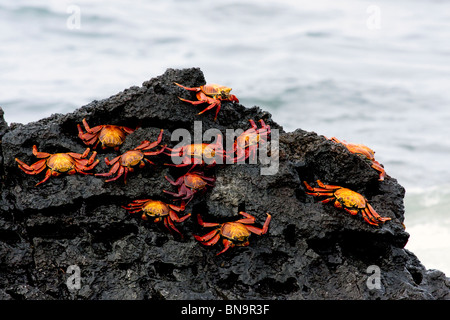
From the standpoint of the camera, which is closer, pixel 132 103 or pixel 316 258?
pixel 316 258

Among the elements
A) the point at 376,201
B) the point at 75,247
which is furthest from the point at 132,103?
the point at 376,201

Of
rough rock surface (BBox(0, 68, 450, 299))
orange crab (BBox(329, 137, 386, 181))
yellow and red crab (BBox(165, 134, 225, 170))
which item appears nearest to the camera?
rough rock surface (BBox(0, 68, 450, 299))

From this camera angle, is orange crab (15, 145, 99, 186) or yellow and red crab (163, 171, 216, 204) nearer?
yellow and red crab (163, 171, 216, 204)

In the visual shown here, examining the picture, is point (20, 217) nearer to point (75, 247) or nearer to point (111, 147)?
point (75, 247)

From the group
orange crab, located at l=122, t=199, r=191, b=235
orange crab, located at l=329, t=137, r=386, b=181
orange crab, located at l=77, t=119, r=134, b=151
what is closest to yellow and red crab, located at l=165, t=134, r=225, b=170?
orange crab, located at l=122, t=199, r=191, b=235

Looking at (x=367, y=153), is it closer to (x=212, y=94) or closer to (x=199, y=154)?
(x=212, y=94)

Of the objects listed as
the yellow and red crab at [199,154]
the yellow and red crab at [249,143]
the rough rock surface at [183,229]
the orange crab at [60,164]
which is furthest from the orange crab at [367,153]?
the orange crab at [60,164]

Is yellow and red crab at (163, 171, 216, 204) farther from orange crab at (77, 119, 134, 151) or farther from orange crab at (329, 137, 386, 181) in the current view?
orange crab at (329, 137, 386, 181)
